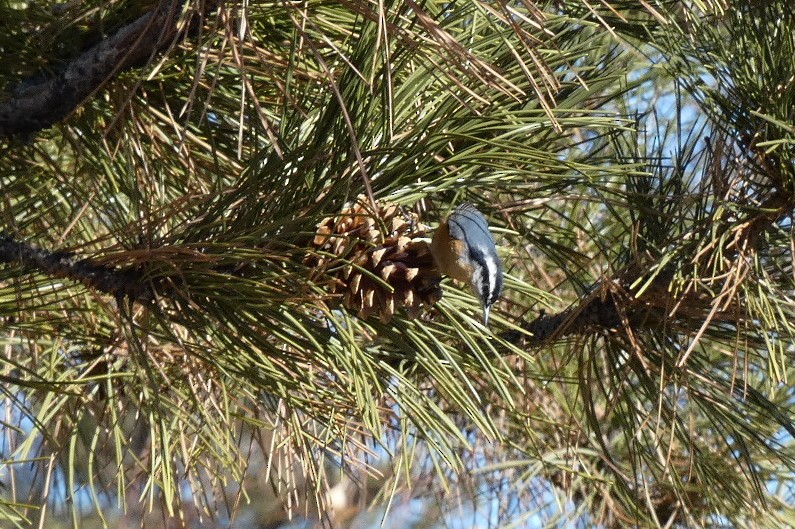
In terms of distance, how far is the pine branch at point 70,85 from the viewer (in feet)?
2.85

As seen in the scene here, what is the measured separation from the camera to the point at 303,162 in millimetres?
773

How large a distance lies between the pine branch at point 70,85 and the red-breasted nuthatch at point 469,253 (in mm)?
311

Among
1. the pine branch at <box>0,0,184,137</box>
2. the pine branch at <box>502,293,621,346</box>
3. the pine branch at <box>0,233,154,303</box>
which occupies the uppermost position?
the pine branch at <box>0,0,184,137</box>

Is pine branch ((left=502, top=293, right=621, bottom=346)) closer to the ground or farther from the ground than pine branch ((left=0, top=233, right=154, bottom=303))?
closer to the ground

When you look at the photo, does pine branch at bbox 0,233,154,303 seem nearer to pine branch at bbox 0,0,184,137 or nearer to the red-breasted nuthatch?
pine branch at bbox 0,0,184,137

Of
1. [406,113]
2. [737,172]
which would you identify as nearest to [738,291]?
[737,172]

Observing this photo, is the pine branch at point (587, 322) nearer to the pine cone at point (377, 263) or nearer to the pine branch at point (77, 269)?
the pine cone at point (377, 263)

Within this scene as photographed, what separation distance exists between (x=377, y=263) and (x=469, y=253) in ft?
0.27

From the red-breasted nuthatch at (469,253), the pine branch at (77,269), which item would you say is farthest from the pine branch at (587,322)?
the pine branch at (77,269)

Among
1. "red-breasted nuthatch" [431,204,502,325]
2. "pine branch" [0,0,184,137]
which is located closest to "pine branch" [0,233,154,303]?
"pine branch" [0,0,184,137]

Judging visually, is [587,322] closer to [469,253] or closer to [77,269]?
[469,253]

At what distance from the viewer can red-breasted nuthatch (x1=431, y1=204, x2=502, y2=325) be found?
0.79 meters

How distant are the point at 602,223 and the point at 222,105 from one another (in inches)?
24.2

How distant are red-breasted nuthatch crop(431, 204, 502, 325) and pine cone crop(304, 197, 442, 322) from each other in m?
0.01
